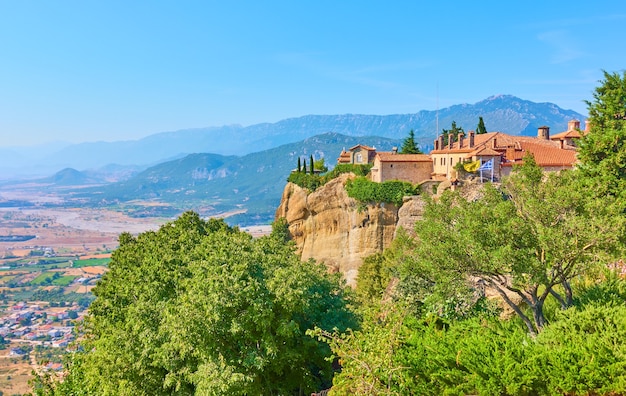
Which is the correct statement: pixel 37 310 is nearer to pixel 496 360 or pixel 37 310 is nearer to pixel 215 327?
pixel 215 327

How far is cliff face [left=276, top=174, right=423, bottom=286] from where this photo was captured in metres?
48.0

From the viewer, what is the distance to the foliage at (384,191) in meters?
47.2

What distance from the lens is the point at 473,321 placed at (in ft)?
56.0

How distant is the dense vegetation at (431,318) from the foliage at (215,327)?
0.23 feet

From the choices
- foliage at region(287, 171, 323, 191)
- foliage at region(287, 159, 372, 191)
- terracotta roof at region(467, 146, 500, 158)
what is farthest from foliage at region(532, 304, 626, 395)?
foliage at region(287, 171, 323, 191)

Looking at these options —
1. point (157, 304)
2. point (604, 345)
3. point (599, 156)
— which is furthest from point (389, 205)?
point (604, 345)

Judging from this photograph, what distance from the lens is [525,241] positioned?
15789 millimetres

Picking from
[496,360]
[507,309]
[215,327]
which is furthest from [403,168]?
[496,360]

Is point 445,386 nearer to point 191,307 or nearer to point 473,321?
point 473,321

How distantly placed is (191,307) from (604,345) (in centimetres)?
1235

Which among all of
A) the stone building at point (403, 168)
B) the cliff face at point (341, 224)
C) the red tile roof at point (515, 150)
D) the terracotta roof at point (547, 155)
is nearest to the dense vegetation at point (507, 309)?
the cliff face at point (341, 224)

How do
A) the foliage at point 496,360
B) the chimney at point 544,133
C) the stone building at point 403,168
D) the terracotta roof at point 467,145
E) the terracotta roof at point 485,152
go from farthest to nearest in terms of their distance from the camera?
the chimney at point 544,133
the stone building at point 403,168
the terracotta roof at point 467,145
the terracotta roof at point 485,152
the foliage at point 496,360

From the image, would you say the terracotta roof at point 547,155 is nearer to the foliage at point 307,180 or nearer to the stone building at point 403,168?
the stone building at point 403,168

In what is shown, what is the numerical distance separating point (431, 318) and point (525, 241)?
179 inches
